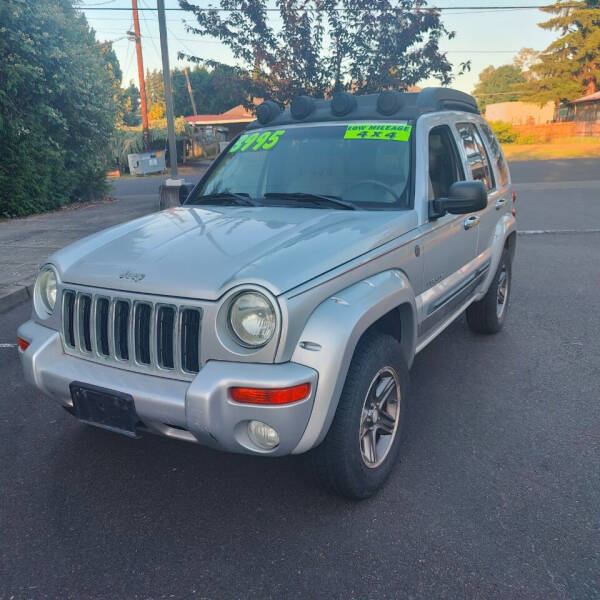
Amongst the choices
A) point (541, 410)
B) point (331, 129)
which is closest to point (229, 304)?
point (331, 129)

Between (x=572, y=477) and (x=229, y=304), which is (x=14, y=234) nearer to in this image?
(x=229, y=304)

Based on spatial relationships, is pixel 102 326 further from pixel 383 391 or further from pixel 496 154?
pixel 496 154

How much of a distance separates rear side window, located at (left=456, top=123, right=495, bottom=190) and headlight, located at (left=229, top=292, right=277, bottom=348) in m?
2.47

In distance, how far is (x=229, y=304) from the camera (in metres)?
2.30

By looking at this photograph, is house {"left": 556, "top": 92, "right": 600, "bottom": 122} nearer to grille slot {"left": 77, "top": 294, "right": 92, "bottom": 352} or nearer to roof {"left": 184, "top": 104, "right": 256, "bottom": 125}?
roof {"left": 184, "top": 104, "right": 256, "bottom": 125}

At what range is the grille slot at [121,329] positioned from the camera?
251cm

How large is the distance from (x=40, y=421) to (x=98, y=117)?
38.0 feet

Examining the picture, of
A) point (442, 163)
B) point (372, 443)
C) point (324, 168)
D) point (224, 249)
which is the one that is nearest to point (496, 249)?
point (442, 163)

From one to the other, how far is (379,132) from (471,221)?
94 centimetres

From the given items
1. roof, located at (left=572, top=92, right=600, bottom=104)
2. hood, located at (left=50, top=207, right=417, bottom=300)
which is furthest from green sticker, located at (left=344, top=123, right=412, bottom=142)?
roof, located at (left=572, top=92, right=600, bottom=104)

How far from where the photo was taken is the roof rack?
3625mm

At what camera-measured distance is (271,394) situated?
7.17ft

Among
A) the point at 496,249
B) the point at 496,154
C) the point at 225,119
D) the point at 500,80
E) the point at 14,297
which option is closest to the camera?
the point at 496,249

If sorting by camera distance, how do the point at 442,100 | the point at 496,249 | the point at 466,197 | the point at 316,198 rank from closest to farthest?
the point at 466,197
the point at 316,198
the point at 442,100
the point at 496,249
